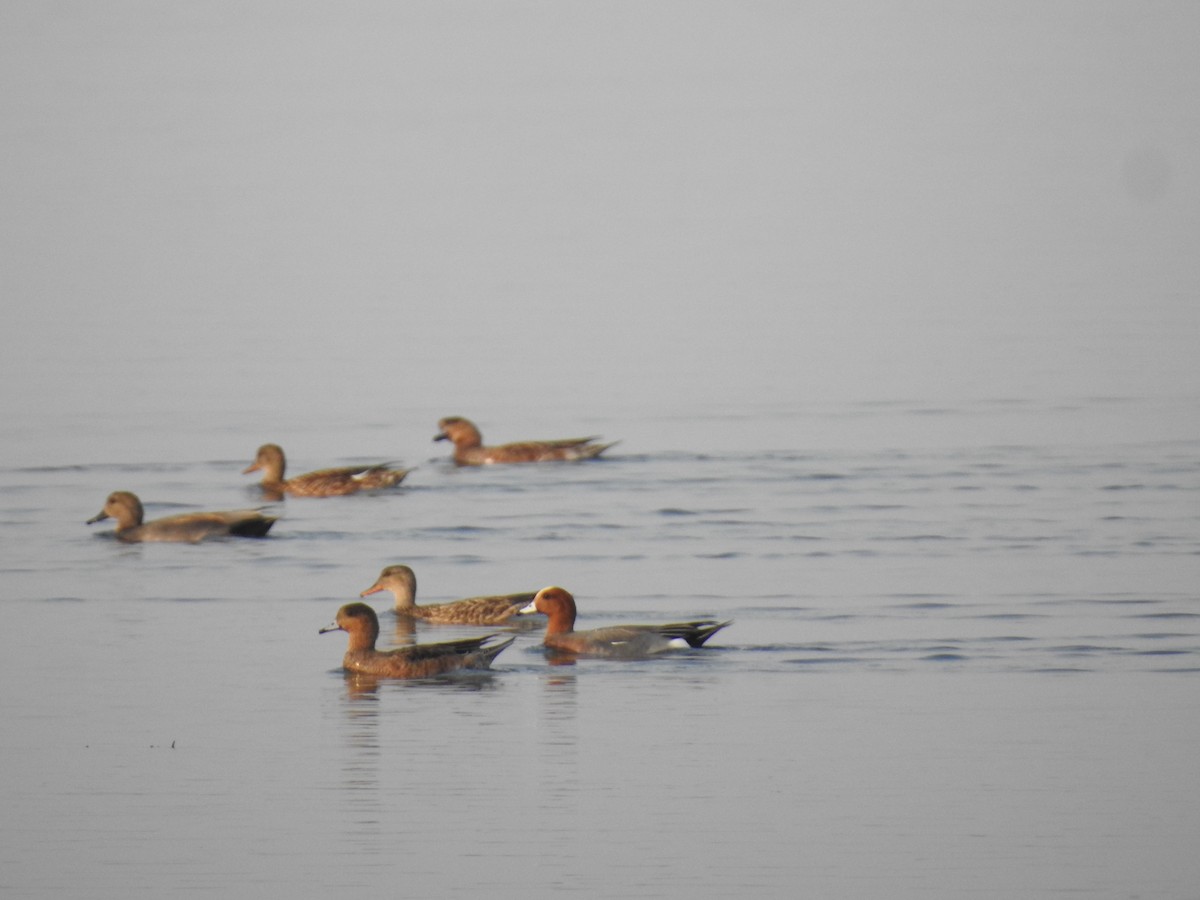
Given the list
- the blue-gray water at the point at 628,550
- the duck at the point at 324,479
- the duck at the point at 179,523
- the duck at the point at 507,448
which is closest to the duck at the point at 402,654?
the blue-gray water at the point at 628,550

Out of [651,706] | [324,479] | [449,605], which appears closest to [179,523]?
[324,479]

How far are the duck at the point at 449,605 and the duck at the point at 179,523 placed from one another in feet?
10.3

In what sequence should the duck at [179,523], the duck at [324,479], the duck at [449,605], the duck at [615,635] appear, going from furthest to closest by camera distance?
the duck at [324,479] < the duck at [179,523] < the duck at [449,605] < the duck at [615,635]

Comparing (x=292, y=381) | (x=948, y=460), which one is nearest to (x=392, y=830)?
(x=948, y=460)

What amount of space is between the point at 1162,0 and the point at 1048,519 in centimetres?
10058

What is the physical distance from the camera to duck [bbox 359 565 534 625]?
16203 mm

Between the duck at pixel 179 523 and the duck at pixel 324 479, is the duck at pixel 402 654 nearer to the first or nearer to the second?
the duck at pixel 179 523

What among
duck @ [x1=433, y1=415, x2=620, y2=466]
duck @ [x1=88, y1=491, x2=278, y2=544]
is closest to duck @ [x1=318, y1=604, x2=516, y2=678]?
duck @ [x1=88, y1=491, x2=278, y2=544]

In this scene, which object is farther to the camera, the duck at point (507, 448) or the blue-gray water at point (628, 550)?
the duck at point (507, 448)

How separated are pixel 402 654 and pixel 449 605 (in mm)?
1785

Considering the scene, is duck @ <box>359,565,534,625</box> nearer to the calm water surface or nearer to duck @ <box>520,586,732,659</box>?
the calm water surface

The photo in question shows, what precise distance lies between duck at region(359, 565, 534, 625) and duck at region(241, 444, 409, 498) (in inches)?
221

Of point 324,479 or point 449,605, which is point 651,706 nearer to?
point 449,605

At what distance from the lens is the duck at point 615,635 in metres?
14.9
